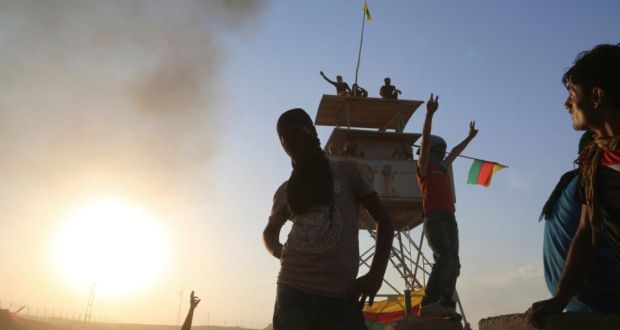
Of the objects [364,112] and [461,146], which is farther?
[364,112]

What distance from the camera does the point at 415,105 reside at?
17000 millimetres

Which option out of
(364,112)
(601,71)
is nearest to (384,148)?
(364,112)

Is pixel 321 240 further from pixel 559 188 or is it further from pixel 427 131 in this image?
pixel 427 131

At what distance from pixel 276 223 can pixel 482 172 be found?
10510mm

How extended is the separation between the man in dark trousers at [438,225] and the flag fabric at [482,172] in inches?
282

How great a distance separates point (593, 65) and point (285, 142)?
5.90 feet

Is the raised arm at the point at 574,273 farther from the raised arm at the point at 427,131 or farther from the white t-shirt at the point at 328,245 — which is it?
the raised arm at the point at 427,131

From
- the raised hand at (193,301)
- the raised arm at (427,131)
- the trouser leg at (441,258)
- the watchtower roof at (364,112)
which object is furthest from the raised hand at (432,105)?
the watchtower roof at (364,112)

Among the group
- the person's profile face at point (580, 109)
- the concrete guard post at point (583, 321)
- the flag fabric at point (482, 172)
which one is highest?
the flag fabric at point (482, 172)

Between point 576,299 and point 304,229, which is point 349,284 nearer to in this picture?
point 304,229

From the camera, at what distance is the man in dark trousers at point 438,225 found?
526 cm

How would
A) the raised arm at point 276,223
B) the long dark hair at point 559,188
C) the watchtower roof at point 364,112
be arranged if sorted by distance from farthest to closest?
the watchtower roof at point 364,112 < the raised arm at point 276,223 < the long dark hair at point 559,188

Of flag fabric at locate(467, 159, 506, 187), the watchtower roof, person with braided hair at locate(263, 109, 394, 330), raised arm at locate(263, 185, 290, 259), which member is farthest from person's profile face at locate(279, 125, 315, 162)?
the watchtower roof

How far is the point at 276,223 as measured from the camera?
10.7 feet
